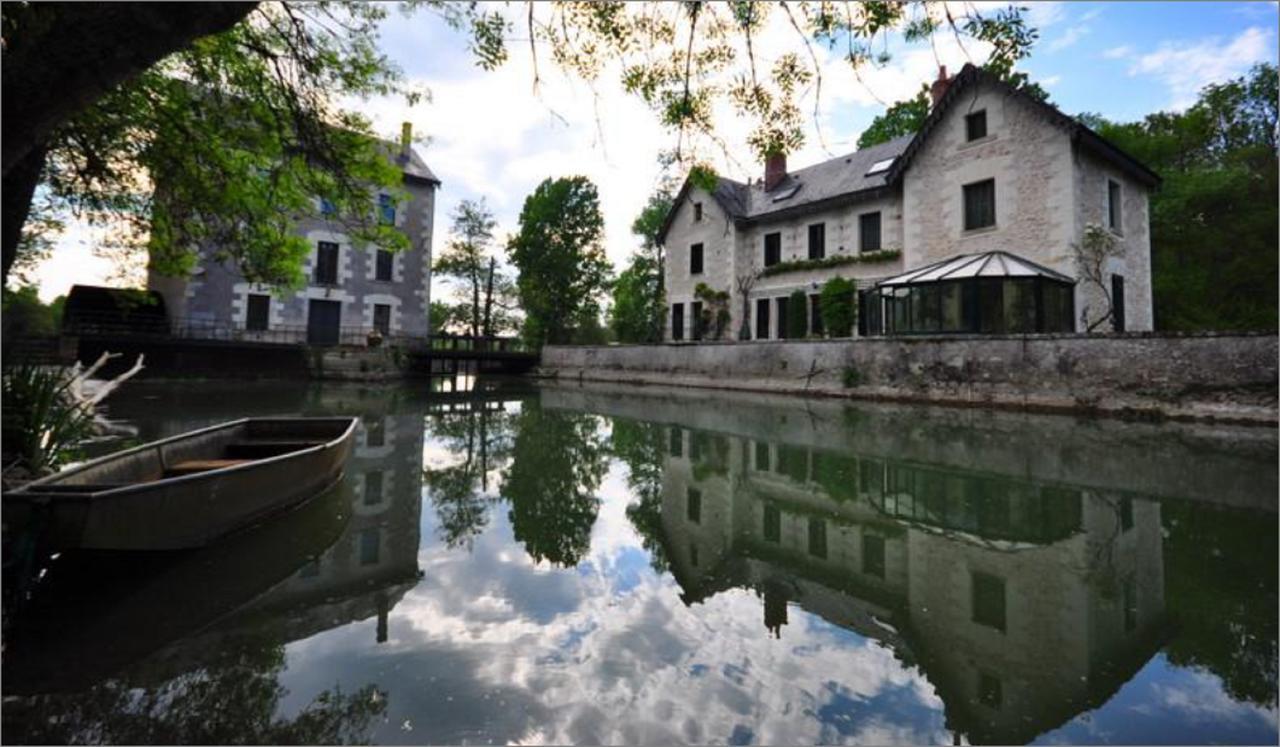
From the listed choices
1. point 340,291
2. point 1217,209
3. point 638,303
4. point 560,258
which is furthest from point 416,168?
point 1217,209

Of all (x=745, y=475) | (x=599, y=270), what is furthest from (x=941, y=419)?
(x=599, y=270)

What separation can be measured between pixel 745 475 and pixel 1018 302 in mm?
11557

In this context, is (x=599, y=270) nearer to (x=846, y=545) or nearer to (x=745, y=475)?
(x=745, y=475)

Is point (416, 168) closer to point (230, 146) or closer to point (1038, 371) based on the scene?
point (230, 146)

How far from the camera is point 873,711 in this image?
223cm

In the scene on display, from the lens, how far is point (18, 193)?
3994 millimetres

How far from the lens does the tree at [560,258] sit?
31906 millimetres

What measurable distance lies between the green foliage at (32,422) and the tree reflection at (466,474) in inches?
109

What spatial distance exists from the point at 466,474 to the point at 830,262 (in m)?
16.9

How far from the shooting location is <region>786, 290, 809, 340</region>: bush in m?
20.4

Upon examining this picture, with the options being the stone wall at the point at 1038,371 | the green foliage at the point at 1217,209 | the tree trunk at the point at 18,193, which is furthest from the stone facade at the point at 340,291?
the green foliage at the point at 1217,209

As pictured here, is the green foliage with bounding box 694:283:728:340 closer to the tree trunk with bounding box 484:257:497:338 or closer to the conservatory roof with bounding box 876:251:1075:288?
the conservatory roof with bounding box 876:251:1075:288

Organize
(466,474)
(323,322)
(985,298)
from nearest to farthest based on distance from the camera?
(466,474) → (985,298) → (323,322)

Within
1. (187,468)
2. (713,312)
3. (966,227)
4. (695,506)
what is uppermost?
(966,227)
